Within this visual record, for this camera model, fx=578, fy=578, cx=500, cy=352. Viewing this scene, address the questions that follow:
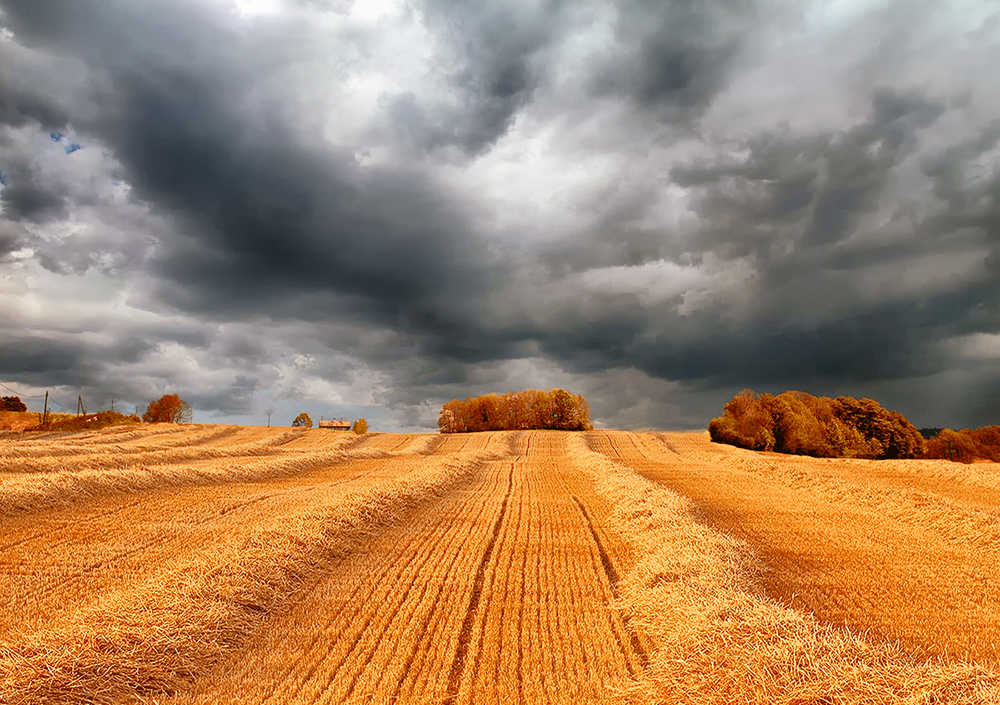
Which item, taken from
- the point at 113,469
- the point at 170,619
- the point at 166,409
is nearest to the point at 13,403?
the point at 166,409

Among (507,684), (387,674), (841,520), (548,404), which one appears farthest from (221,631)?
(548,404)

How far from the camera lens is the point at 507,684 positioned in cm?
582

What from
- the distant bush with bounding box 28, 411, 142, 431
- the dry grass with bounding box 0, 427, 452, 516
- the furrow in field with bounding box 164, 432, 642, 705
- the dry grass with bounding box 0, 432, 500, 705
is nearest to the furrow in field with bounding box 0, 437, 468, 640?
the dry grass with bounding box 0, 432, 500, 705

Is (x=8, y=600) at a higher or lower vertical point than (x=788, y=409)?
lower

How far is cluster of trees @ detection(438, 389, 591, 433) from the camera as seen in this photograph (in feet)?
330

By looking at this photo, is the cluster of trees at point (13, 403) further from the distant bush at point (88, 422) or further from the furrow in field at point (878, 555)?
the furrow in field at point (878, 555)

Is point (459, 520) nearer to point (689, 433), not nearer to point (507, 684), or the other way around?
point (507, 684)

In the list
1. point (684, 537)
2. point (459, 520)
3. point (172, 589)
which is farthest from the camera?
point (459, 520)

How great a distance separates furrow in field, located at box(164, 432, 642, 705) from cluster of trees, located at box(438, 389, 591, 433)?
88.4m

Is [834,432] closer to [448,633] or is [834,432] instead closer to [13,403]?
[448,633]

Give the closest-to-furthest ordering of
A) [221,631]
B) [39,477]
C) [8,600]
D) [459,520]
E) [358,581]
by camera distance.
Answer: [221,631] < [8,600] < [358,581] < [459,520] < [39,477]

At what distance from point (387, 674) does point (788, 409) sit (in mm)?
81543

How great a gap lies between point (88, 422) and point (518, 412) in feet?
207

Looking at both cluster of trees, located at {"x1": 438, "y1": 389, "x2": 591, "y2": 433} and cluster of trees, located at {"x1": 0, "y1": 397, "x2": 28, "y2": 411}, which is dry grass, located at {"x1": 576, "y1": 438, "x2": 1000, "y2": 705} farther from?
cluster of trees, located at {"x1": 0, "y1": 397, "x2": 28, "y2": 411}
